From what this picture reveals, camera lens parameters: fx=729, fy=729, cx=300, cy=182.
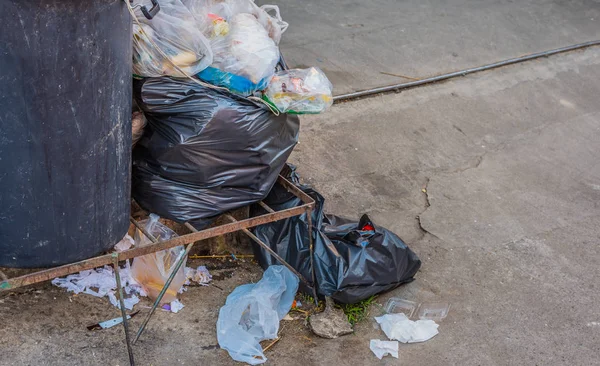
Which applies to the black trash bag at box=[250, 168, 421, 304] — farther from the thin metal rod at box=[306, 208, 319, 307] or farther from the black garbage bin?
the black garbage bin

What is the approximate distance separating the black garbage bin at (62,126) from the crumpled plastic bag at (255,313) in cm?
65

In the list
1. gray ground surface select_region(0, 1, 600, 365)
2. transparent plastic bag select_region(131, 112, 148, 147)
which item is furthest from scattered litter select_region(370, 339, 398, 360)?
transparent plastic bag select_region(131, 112, 148, 147)

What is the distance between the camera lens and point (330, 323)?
303 centimetres

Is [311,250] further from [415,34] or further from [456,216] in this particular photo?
[415,34]

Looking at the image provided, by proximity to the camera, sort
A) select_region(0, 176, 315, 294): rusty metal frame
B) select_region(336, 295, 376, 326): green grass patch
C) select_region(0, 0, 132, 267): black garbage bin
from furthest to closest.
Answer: select_region(336, 295, 376, 326): green grass patch → select_region(0, 176, 315, 294): rusty metal frame → select_region(0, 0, 132, 267): black garbage bin

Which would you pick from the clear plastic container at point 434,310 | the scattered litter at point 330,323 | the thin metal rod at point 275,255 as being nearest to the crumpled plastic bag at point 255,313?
the thin metal rod at point 275,255

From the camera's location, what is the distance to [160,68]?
2.55 m

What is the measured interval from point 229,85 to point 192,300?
96 centimetres

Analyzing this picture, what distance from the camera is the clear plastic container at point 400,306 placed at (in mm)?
3219

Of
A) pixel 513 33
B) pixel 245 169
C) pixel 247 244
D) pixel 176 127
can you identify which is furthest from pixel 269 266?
pixel 513 33

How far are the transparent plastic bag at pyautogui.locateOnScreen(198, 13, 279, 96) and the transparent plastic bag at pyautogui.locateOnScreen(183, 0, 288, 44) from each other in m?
0.05

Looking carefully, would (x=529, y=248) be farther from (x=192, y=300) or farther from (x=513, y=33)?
(x=513, y=33)

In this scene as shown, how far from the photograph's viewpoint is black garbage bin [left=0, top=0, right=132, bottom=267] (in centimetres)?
209

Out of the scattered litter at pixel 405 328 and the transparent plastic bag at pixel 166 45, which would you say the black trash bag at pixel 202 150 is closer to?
the transparent plastic bag at pixel 166 45
